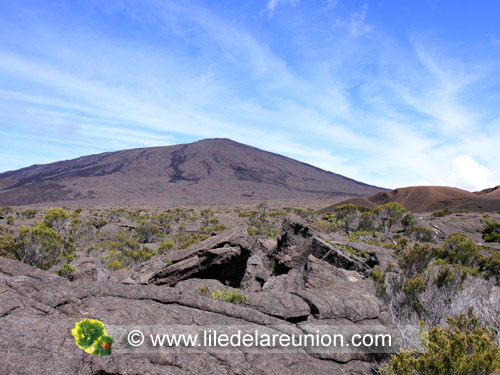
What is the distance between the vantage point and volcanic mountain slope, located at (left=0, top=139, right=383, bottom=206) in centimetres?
7406

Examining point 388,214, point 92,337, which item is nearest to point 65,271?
point 92,337

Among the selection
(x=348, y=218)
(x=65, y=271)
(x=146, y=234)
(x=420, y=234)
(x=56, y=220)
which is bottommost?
(x=146, y=234)

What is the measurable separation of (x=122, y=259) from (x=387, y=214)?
1836 cm

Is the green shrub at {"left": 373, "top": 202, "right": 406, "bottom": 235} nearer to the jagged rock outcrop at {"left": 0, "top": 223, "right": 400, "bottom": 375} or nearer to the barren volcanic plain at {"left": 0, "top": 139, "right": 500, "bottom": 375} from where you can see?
the barren volcanic plain at {"left": 0, "top": 139, "right": 500, "bottom": 375}

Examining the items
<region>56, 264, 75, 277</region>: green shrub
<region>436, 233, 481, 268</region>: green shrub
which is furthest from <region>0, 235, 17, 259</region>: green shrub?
<region>436, 233, 481, 268</region>: green shrub

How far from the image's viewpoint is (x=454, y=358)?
105 inches

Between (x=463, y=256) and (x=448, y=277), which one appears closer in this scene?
(x=448, y=277)

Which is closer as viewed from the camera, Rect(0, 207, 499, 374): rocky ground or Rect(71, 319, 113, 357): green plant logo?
Rect(0, 207, 499, 374): rocky ground

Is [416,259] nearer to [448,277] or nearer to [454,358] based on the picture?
[448,277]

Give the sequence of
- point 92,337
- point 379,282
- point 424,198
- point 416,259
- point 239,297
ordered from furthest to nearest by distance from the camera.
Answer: point 424,198 < point 416,259 < point 379,282 < point 239,297 < point 92,337

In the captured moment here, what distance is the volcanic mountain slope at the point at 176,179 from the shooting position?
243 ft

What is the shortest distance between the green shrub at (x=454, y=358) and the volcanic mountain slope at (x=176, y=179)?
62219mm

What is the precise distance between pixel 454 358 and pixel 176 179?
100144 mm

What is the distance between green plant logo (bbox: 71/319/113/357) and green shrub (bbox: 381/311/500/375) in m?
2.94
